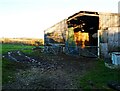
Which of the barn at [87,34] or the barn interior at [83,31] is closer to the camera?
the barn at [87,34]

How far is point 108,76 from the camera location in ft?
47.8

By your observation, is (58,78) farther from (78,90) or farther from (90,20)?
(90,20)

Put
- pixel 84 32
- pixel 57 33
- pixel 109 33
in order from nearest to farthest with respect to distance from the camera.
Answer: pixel 109 33 < pixel 84 32 < pixel 57 33

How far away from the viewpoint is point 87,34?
36125 mm

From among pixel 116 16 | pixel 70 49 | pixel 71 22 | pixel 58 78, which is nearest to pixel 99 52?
pixel 116 16

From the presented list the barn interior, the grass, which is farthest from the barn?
the grass

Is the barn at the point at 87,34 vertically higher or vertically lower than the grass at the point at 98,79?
higher

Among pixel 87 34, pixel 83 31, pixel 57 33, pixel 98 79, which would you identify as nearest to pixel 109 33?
pixel 87 34

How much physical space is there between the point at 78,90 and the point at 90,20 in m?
22.9

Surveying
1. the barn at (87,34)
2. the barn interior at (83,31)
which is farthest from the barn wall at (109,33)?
the barn interior at (83,31)

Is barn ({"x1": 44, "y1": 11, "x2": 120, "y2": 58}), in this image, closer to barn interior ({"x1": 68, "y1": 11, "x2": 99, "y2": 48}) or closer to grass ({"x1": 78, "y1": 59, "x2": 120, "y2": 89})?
barn interior ({"x1": 68, "y1": 11, "x2": 99, "y2": 48})

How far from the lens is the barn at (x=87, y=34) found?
24953mm

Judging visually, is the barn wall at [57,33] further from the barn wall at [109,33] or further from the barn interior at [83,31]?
the barn wall at [109,33]

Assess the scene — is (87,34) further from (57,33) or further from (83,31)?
(57,33)
